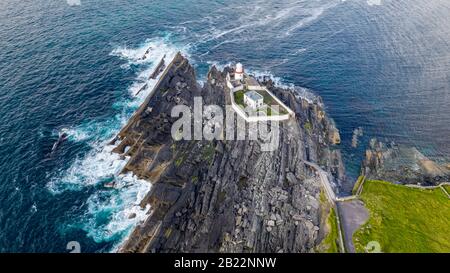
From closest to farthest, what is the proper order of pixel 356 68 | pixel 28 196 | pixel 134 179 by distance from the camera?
1. pixel 28 196
2. pixel 134 179
3. pixel 356 68

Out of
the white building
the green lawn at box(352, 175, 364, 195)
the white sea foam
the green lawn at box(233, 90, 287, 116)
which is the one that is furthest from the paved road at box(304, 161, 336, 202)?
the white sea foam

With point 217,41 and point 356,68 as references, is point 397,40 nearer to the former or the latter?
point 356,68

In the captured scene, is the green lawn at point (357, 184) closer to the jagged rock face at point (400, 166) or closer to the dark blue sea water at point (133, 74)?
the jagged rock face at point (400, 166)

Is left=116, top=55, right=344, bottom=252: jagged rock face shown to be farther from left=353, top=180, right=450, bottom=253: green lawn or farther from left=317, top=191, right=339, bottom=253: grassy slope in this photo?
left=353, top=180, right=450, bottom=253: green lawn

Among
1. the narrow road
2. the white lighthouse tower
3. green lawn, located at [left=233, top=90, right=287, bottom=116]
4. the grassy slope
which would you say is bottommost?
the grassy slope

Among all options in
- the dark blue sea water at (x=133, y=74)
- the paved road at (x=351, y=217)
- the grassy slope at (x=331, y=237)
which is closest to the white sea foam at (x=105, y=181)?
the dark blue sea water at (x=133, y=74)

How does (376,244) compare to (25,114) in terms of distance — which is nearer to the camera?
(376,244)
